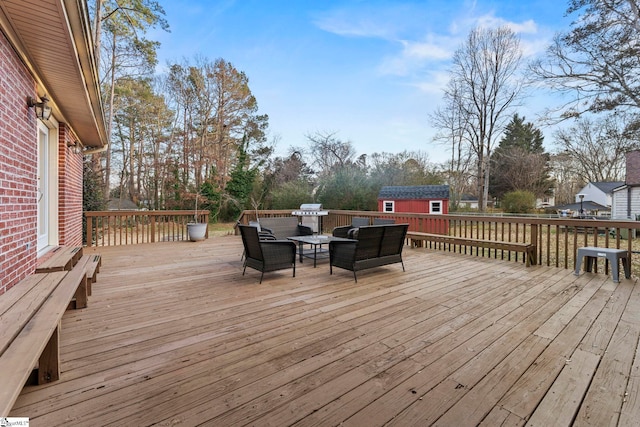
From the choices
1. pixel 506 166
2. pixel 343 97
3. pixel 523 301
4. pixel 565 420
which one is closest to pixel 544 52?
pixel 343 97

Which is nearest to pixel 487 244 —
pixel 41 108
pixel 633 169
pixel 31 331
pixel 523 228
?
pixel 523 228

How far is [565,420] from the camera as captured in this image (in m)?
1.45

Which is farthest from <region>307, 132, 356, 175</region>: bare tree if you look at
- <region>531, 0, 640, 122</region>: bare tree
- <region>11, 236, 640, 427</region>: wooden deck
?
<region>11, 236, 640, 427</region>: wooden deck

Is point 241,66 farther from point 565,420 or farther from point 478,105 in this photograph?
point 565,420

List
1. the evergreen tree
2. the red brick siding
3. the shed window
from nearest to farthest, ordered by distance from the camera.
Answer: the red brick siding < the shed window < the evergreen tree

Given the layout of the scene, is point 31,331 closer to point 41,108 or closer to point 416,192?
point 41,108

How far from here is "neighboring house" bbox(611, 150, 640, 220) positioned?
1372cm

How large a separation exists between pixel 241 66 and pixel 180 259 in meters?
13.6

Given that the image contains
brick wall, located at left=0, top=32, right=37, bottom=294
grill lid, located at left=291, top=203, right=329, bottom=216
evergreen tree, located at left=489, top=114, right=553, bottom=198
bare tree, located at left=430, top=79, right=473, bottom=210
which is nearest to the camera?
brick wall, located at left=0, top=32, right=37, bottom=294

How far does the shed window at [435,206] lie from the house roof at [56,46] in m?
11.0

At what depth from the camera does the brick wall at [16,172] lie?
7.13 ft

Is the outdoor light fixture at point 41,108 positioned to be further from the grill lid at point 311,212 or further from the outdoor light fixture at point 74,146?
the grill lid at point 311,212

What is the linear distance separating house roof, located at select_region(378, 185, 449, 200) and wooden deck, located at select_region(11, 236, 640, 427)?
8422 millimetres

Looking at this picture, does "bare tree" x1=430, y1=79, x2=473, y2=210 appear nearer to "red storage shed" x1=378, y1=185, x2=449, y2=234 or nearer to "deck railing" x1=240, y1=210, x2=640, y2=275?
"red storage shed" x1=378, y1=185, x2=449, y2=234
